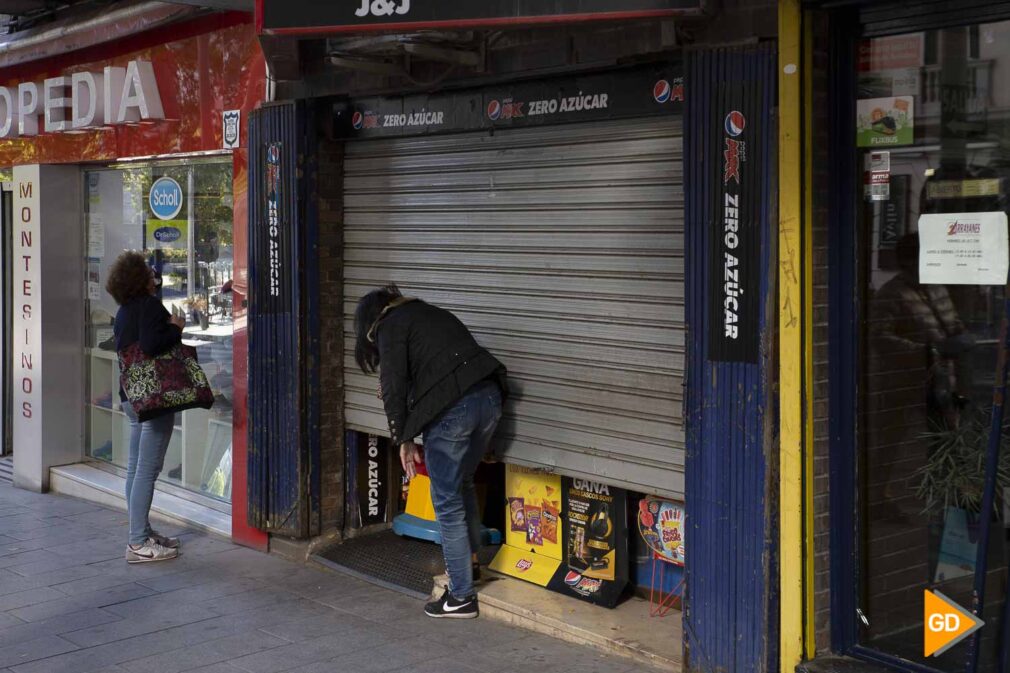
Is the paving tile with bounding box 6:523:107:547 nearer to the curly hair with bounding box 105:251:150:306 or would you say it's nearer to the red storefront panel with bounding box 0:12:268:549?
the red storefront panel with bounding box 0:12:268:549

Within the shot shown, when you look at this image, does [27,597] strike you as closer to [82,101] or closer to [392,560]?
[392,560]

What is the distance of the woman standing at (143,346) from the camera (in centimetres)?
728

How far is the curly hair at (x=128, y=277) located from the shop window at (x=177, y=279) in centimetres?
89

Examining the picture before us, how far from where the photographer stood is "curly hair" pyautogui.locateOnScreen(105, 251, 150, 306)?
23.8 feet

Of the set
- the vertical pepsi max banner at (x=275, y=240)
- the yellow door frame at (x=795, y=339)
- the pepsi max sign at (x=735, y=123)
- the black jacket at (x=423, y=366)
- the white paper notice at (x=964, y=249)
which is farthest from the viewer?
the vertical pepsi max banner at (x=275, y=240)

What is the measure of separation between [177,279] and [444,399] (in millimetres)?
3676

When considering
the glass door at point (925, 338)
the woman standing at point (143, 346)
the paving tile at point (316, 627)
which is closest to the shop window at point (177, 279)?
the woman standing at point (143, 346)

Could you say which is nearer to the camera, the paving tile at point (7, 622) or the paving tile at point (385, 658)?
the paving tile at point (385, 658)

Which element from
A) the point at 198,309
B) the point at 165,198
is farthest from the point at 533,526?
the point at 165,198

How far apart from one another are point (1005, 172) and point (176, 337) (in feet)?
16.2

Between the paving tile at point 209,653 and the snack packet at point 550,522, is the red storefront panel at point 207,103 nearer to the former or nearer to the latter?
the paving tile at point 209,653

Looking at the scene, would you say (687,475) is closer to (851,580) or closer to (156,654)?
(851,580)

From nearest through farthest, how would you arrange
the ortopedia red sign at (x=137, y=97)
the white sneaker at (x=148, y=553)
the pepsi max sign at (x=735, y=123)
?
the pepsi max sign at (x=735, y=123) → the white sneaker at (x=148, y=553) → the ortopedia red sign at (x=137, y=97)

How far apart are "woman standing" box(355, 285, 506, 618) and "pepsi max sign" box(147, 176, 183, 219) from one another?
311 cm
